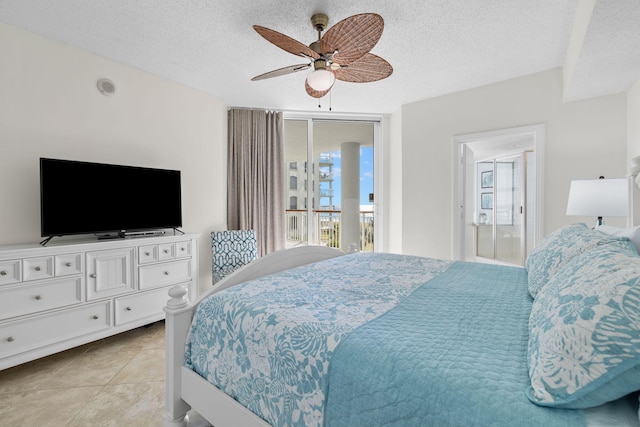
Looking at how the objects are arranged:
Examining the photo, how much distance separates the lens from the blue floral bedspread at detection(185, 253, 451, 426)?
3.13ft

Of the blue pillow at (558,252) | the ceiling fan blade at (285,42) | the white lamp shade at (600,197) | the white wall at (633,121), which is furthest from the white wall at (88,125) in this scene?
the white wall at (633,121)

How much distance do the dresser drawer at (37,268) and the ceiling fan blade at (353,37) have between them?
2.37 metres

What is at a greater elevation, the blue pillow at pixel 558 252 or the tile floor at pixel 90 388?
the blue pillow at pixel 558 252

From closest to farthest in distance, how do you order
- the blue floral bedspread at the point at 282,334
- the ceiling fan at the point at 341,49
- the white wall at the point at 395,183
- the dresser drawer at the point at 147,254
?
the blue floral bedspread at the point at 282,334 → the ceiling fan at the point at 341,49 → the dresser drawer at the point at 147,254 → the white wall at the point at 395,183

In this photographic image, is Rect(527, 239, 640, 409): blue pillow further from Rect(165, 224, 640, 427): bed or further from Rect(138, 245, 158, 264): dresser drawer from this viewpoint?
Rect(138, 245, 158, 264): dresser drawer

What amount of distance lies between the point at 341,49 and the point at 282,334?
69.2 inches

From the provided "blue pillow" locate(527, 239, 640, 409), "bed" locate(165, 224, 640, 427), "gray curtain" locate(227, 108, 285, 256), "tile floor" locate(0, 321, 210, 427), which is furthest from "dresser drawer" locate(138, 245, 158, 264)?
"blue pillow" locate(527, 239, 640, 409)

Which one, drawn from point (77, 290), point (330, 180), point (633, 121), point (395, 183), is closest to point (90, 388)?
point (77, 290)

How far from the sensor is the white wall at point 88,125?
7.39 ft

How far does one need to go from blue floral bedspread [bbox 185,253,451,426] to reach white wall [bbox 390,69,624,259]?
235 cm

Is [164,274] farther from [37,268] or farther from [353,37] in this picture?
[353,37]

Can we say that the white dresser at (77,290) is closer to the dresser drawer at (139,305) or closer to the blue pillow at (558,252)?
the dresser drawer at (139,305)

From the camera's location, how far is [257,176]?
4016 mm

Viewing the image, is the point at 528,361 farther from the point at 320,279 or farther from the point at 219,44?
the point at 219,44
